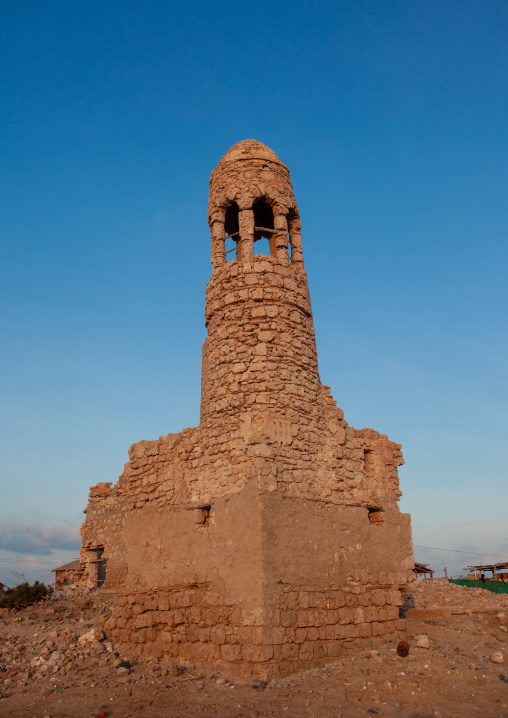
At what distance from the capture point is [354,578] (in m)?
8.77

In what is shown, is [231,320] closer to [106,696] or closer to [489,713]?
[106,696]

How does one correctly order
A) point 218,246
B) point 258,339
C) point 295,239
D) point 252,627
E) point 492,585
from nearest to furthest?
point 252,627 → point 258,339 → point 218,246 → point 295,239 → point 492,585

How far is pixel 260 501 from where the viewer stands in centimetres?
778

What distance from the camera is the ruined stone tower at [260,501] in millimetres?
7758

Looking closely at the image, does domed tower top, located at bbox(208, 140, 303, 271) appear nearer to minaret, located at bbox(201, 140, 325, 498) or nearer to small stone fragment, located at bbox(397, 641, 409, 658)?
minaret, located at bbox(201, 140, 325, 498)

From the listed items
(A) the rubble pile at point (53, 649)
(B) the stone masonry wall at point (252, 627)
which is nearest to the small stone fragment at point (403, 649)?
(B) the stone masonry wall at point (252, 627)

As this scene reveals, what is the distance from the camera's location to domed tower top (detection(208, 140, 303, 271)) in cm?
1040

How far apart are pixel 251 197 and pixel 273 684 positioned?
318 inches

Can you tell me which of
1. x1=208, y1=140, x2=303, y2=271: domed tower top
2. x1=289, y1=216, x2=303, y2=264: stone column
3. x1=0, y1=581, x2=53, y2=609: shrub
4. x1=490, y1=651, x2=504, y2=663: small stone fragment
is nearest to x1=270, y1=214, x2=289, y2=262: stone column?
x1=208, y1=140, x2=303, y2=271: domed tower top

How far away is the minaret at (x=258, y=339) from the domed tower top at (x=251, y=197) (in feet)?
0.07

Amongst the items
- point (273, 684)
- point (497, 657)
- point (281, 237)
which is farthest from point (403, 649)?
point (281, 237)

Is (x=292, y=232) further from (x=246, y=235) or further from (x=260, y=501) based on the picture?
(x=260, y=501)

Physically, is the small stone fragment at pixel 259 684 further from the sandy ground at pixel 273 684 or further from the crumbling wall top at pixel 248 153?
the crumbling wall top at pixel 248 153

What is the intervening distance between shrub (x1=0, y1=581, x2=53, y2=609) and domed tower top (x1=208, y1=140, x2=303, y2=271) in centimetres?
973
